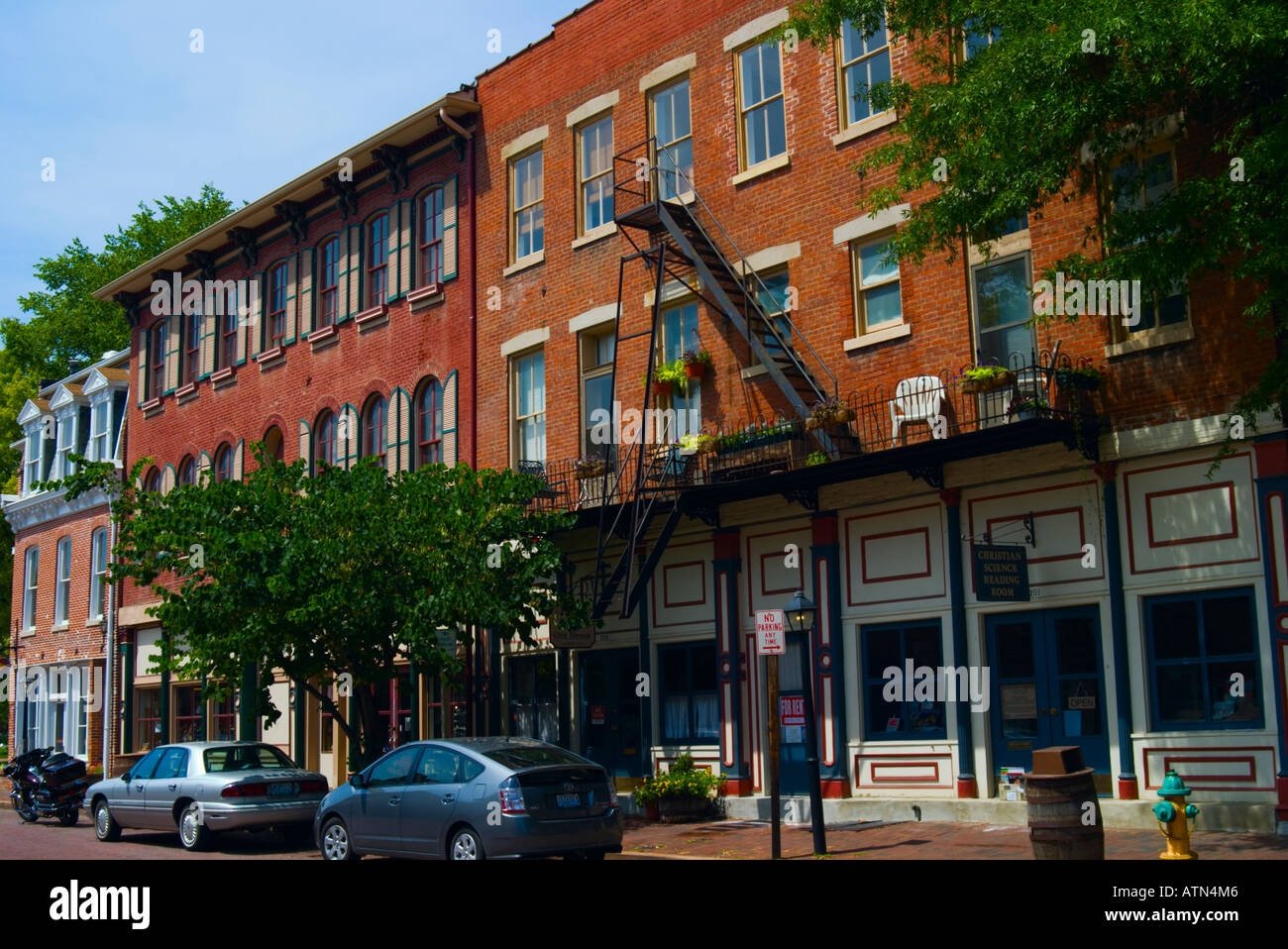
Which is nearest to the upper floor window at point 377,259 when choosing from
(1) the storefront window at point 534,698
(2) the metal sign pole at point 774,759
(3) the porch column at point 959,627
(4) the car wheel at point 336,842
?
(1) the storefront window at point 534,698

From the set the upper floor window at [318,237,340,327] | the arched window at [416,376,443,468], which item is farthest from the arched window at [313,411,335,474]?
the arched window at [416,376,443,468]

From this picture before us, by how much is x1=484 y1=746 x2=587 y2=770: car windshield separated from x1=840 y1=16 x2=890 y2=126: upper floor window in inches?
391

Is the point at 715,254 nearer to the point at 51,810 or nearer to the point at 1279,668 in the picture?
the point at 1279,668

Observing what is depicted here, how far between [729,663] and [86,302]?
3467 centimetres

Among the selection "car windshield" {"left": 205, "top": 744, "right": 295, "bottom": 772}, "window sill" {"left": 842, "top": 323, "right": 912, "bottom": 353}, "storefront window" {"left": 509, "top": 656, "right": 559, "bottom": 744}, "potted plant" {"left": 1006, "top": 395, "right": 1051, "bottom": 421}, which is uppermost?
"window sill" {"left": 842, "top": 323, "right": 912, "bottom": 353}

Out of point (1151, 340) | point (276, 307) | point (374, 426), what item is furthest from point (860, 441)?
point (276, 307)

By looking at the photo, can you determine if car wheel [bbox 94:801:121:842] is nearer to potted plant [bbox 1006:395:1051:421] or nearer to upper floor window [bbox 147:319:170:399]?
potted plant [bbox 1006:395:1051:421]

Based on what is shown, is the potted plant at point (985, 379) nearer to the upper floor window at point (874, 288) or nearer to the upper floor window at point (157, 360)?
the upper floor window at point (874, 288)

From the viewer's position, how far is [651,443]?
21.1 metres

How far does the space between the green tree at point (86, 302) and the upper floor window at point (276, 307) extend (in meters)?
16.9

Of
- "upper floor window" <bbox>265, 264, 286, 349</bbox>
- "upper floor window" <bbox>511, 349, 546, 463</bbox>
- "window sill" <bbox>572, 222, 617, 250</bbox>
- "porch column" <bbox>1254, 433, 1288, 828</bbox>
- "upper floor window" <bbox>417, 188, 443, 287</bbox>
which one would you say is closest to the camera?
"porch column" <bbox>1254, 433, 1288, 828</bbox>

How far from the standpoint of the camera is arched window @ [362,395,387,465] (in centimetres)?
2745

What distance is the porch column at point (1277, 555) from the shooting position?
1398cm

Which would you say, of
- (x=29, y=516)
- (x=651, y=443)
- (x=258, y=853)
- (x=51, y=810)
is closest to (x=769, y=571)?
(x=651, y=443)
